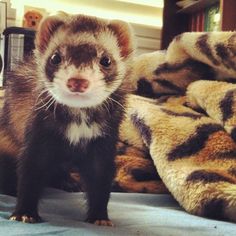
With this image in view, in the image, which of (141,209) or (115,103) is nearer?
(115,103)

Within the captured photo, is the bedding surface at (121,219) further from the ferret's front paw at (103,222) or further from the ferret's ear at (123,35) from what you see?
the ferret's ear at (123,35)

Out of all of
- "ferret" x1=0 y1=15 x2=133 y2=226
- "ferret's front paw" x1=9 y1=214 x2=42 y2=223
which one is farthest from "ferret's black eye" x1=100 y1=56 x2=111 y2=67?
"ferret's front paw" x1=9 y1=214 x2=42 y2=223

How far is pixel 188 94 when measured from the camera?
125cm

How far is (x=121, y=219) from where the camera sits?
747 mm

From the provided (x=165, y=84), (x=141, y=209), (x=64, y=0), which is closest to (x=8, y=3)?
(x=64, y=0)

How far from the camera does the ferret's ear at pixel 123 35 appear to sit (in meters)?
0.68

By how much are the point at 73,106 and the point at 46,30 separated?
11 cm

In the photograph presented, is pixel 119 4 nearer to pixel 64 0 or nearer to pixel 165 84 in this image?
pixel 64 0

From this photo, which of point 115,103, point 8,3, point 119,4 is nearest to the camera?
point 115,103

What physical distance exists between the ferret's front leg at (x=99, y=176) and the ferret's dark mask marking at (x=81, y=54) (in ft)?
0.45

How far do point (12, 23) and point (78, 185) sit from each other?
1121mm

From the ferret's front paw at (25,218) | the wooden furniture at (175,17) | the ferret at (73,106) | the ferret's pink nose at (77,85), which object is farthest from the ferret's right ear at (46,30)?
the wooden furniture at (175,17)

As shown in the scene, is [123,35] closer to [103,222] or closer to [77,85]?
[77,85]

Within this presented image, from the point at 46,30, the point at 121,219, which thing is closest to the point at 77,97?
the point at 46,30
